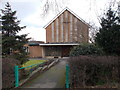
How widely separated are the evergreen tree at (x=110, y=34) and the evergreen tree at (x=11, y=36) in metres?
5.47

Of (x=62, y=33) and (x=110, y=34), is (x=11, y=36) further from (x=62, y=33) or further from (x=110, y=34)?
(x=62, y=33)

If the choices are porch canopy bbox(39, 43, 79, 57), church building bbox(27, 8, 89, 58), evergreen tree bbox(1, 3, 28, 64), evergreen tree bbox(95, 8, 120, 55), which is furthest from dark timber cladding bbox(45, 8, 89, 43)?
evergreen tree bbox(1, 3, 28, 64)

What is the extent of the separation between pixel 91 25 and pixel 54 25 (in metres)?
8.64

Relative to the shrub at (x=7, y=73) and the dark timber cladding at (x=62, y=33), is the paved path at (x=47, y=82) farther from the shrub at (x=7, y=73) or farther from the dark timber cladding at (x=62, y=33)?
the dark timber cladding at (x=62, y=33)

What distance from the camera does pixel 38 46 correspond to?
2245 centimetres

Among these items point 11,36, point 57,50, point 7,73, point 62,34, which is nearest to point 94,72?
point 7,73

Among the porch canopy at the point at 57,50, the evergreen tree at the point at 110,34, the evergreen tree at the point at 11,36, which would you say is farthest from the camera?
the porch canopy at the point at 57,50

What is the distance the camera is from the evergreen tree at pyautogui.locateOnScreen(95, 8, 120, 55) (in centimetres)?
616

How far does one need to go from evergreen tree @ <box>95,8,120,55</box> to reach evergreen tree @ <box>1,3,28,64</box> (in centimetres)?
547

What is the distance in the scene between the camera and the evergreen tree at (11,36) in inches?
280

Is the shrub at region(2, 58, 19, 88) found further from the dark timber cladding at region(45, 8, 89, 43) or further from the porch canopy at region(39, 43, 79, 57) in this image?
the dark timber cladding at region(45, 8, 89, 43)

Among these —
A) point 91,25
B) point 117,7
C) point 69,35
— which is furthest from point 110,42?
point 69,35

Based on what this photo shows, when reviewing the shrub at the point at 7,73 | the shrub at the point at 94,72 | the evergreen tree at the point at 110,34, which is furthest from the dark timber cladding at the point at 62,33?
the shrub at the point at 7,73

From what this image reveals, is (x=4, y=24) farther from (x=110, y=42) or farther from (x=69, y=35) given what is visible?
(x=69, y=35)
